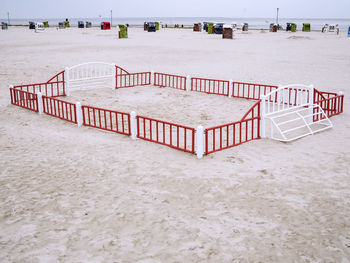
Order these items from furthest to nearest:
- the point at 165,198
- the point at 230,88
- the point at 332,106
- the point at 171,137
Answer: the point at 230,88 → the point at 332,106 → the point at 171,137 → the point at 165,198

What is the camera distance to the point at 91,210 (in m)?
5.95

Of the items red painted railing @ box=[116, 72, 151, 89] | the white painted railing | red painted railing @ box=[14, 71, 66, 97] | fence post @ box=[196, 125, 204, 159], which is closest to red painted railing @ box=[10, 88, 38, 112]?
red painted railing @ box=[14, 71, 66, 97]

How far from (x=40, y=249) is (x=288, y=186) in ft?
14.7

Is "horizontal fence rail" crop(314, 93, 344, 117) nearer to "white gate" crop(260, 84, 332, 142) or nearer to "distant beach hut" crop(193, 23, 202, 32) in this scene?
"white gate" crop(260, 84, 332, 142)

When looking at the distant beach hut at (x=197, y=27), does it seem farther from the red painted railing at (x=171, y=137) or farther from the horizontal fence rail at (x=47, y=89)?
the red painted railing at (x=171, y=137)

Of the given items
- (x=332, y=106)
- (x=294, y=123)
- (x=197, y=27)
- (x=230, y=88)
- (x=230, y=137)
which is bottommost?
(x=230, y=137)

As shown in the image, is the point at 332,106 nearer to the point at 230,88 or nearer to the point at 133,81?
the point at 230,88

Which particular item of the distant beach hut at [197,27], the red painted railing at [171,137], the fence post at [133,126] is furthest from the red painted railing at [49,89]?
the distant beach hut at [197,27]

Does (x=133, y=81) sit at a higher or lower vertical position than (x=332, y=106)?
higher

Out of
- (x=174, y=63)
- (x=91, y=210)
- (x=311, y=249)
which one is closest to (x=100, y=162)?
(x=91, y=210)

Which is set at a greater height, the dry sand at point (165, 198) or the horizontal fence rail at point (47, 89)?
the horizontal fence rail at point (47, 89)

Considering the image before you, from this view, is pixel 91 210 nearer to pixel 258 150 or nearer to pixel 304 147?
pixel 258 150

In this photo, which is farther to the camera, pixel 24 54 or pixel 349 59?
pixel 24 54

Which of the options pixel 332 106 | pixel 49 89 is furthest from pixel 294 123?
pixel 49 89
